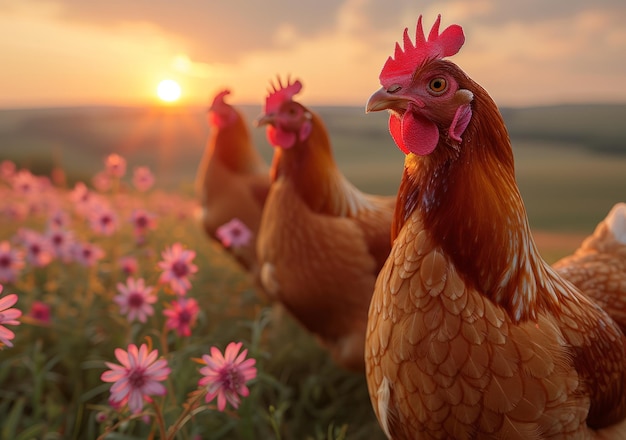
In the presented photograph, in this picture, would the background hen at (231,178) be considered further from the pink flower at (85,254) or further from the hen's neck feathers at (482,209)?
the hen's neck feathers at (482,209)

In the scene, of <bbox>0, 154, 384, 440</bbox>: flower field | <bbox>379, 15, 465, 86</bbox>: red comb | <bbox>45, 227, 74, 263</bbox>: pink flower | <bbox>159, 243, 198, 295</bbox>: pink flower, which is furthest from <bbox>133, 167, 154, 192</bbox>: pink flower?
<bbox>379, 15, 465, 86</bbox>: red comb

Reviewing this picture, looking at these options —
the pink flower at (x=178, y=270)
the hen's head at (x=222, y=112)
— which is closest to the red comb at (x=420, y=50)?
the pink flower at (x=178, y=270)

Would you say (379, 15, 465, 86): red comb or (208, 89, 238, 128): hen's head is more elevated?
(379, 15, 465, 86): red comb

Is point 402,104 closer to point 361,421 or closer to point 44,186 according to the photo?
point 361,421

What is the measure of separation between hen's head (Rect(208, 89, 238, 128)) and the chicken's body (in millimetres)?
2969

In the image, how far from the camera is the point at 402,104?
4.70ft

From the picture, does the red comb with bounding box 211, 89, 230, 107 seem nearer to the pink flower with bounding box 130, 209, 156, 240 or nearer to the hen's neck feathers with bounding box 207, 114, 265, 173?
the hen's neck feathers with bounding box 207, 114, 265, 173

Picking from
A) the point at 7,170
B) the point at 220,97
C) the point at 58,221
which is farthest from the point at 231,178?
the point at 7,170

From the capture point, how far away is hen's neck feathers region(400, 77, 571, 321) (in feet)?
4.60

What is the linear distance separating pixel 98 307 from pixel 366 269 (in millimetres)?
2069

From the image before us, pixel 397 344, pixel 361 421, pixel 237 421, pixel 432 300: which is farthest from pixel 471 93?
pixel 361 421

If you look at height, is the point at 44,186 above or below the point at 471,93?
below

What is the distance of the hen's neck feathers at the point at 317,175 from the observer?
2.70m

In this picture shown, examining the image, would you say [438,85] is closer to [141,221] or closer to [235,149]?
[141,221]
